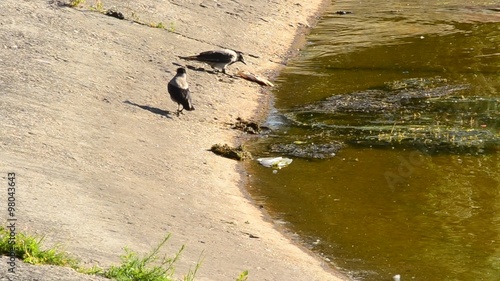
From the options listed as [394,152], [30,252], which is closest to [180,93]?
[394,152]

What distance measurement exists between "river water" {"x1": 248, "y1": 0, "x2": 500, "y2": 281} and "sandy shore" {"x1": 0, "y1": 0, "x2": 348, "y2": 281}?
626mm

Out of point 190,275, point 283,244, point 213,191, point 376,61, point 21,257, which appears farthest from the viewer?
point 376,61

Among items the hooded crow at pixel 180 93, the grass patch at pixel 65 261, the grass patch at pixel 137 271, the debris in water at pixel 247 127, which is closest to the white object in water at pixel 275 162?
the debris in water at pixel 247 127

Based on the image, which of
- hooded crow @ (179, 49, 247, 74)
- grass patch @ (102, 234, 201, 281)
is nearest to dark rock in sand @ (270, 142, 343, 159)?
hooded crow @ (179, 49, 247, 74)

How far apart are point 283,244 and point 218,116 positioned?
5.48m

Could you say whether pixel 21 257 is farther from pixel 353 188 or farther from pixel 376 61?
pixel 376 61

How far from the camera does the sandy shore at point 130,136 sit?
10195 mm

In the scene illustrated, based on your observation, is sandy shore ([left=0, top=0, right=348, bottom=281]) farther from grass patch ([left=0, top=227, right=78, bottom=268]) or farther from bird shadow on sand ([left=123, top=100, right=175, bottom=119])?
grass patch ([left=0, top=227, right=78, bottom=268])

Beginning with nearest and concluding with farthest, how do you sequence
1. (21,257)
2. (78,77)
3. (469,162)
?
(21,257) → (469,162) → (78,77)

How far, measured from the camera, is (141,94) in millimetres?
16656

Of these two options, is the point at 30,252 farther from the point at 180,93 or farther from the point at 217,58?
the point at 217,58

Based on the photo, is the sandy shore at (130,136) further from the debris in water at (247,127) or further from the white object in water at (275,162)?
the white object in water at (275,162)

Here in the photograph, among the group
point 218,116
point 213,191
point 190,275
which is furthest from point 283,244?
point 218,116

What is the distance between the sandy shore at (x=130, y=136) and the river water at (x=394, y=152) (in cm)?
63
